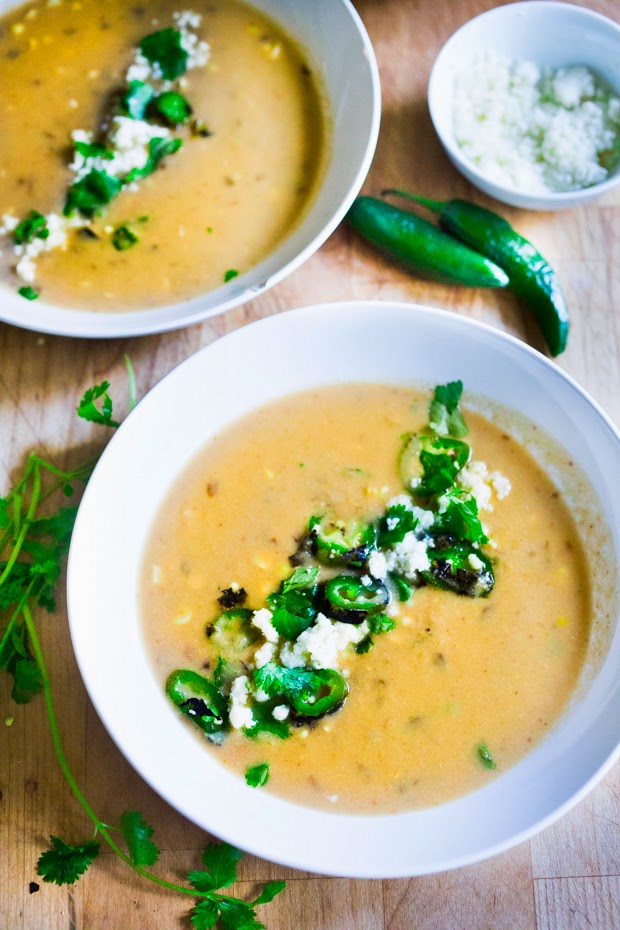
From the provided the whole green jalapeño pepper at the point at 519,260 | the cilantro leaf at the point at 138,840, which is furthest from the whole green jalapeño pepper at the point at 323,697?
the whole green jalapeño pepper at the point at 519,260

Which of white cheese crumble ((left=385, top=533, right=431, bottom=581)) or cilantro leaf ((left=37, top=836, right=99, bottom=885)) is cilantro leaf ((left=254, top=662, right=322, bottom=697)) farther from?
cilantro leaf ((left=37, top=836, right=99, bottom=885))

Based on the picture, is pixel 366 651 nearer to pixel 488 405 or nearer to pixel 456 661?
pixel 456 661

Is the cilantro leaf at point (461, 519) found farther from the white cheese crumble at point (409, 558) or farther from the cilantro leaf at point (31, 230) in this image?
the cilantro leaf at point (31, 230)

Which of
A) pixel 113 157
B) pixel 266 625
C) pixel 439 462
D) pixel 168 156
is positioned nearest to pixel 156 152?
pixel 168 156

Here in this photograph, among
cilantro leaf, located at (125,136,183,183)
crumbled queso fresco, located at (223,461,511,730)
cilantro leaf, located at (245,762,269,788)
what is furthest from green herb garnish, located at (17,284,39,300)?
cilantro leaf, located at (245,762,269,788)

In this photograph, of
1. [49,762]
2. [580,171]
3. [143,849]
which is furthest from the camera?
[580,171]

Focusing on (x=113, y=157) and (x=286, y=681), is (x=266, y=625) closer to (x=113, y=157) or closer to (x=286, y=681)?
(x=286, y=681)

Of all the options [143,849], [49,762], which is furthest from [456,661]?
[49,762]
